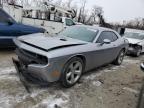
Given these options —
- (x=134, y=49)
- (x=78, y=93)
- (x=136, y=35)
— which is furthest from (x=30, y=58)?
(x=136, y=35)

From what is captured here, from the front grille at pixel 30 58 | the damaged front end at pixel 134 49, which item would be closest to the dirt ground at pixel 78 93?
the front grille at pixel 30 58

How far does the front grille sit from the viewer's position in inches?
141

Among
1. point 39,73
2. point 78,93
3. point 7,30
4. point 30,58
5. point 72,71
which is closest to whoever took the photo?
point 39,73

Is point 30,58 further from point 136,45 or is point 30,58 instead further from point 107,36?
point 136,45

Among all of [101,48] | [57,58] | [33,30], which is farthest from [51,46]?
[33,30]

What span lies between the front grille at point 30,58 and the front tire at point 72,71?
1.69 ft

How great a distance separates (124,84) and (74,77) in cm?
149

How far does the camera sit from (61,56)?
3.60m

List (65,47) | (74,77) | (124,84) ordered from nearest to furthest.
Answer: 1. (65,47)
2. (74,77)
3. (124,84)

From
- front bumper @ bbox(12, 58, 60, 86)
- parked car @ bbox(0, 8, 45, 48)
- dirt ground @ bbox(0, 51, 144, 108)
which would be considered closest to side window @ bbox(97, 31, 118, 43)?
dirt ground @ bbox(0, 51, 144, 108)

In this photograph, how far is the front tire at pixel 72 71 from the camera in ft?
12.6

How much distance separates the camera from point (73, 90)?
4.08 meters

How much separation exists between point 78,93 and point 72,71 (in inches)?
20.3

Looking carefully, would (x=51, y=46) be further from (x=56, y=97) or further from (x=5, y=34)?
(x=5, y=34)
